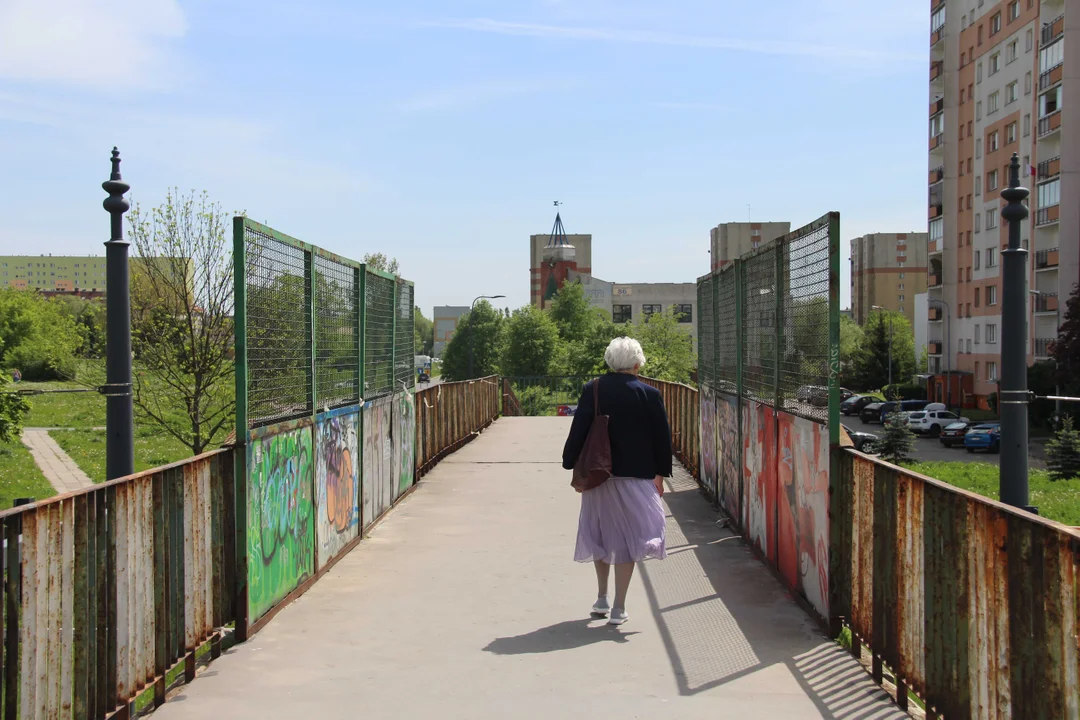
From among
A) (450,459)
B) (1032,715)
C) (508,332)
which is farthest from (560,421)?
(508,332)

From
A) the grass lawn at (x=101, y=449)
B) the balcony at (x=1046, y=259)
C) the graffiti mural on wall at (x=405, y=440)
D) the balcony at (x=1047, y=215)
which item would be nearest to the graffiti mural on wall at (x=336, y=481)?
the graffiti mural on wall at (x=405, y=440)

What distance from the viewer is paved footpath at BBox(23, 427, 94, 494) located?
81.5ft

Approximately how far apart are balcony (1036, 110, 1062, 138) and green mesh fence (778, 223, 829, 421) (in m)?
53.8

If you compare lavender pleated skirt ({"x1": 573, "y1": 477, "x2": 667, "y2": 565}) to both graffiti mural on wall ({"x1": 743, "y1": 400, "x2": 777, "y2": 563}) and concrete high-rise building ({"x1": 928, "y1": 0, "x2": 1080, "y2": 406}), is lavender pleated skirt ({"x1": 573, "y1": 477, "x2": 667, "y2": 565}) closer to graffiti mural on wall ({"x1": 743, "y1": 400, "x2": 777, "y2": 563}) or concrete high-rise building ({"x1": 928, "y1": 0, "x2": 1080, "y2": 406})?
graffiti mural on wall ({"x1": 743, "y1": 400, "x2": 777, "y2": 563})

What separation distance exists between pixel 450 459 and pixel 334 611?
10.1m

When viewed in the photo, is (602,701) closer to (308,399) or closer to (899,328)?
(308,399)

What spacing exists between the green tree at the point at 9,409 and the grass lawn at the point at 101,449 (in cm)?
411

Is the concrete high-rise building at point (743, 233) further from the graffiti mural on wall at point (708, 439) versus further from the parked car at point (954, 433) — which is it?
the graffiti mural on wall at point (708, 439)

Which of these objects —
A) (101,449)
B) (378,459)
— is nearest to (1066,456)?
(378,459)

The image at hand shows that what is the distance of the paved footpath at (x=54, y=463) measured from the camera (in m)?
24.8

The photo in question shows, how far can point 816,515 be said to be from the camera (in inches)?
255

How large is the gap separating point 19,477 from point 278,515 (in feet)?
71.2

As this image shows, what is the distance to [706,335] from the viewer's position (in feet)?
43.2

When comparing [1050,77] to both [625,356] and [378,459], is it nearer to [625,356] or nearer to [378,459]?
[378,459]
